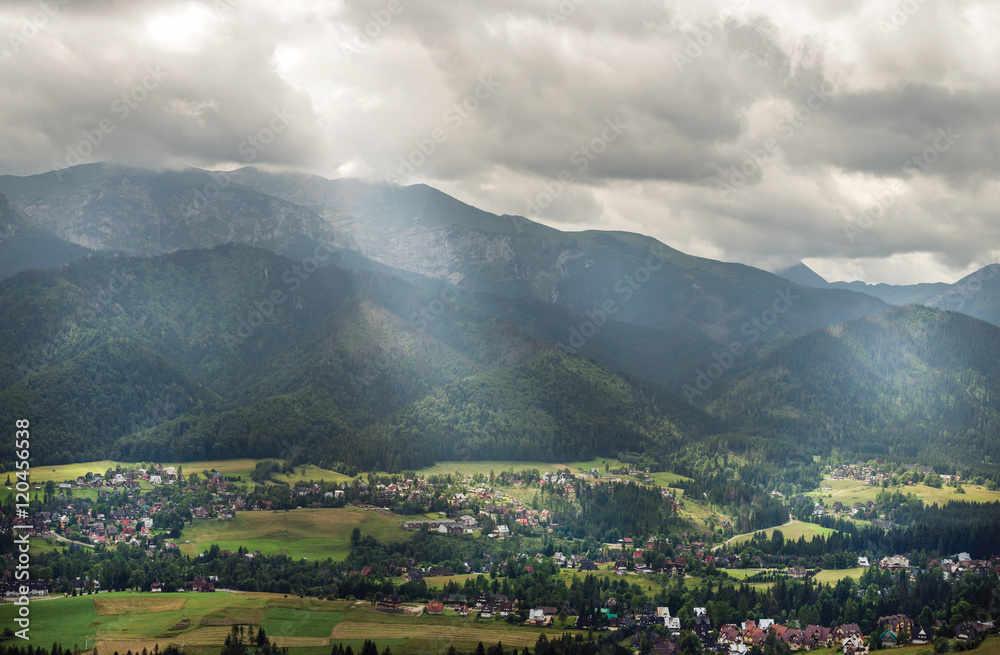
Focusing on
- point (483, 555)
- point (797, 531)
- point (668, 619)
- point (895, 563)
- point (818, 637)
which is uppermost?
point (797, 531)

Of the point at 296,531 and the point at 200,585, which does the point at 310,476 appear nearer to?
the point at 296,531

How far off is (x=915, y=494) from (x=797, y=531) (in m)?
35.3

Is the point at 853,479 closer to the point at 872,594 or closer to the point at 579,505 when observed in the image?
the point at 579,505

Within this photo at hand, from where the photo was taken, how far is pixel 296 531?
134 meters

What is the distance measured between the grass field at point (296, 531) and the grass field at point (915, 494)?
85.7 metres

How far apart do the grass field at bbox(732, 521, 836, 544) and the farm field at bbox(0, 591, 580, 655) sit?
61369 millimetres

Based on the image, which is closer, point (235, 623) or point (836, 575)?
point (235, 623)

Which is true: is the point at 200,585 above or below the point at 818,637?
above

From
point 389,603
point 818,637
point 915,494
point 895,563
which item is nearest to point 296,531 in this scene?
point 389,603

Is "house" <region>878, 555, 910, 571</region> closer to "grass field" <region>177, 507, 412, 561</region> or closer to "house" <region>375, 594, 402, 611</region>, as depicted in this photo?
"house" <region>375, 594, 402, 611</region>

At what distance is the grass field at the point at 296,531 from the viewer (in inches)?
4934

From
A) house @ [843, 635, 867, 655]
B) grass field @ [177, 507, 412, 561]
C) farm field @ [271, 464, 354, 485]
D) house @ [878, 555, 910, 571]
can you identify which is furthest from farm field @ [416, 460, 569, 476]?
house @ [843, 635, 867, 655]

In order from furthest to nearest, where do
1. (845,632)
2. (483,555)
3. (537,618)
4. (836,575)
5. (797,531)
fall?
(797,531) < (483,555) < (836,575) < (537,618) < (845,632)

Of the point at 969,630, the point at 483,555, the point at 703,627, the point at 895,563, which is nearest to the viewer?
the point at 969,630
